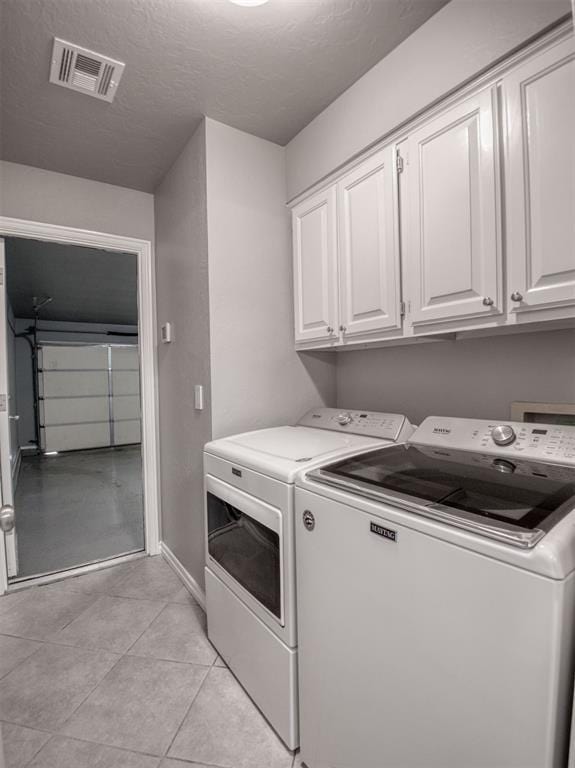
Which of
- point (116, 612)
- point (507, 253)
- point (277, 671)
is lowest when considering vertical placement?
point (116, 612)

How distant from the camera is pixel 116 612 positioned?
205cm

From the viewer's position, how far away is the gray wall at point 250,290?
1.87 metres

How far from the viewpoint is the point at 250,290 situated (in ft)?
6.45

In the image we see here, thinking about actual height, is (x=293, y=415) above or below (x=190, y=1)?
below

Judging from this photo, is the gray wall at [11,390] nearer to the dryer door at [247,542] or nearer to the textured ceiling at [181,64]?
the textured ceiling at [181,64]

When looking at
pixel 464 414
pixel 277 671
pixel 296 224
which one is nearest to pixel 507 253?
pixel 464 414

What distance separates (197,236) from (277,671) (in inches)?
75.0

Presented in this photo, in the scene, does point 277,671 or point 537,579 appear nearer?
point 537,579

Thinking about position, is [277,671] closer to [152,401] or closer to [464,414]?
[464,414]

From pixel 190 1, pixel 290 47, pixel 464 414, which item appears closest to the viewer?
pixel 190 1

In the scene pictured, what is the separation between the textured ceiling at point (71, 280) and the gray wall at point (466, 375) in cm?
207


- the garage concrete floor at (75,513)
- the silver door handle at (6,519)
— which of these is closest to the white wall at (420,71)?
the silver door handle at (6,519)

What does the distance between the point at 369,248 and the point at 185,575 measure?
2.09 meters

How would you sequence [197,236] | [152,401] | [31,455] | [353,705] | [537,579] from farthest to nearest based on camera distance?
[31,455]
[152,401]
[197,236]
[353,705]
[537,579]
